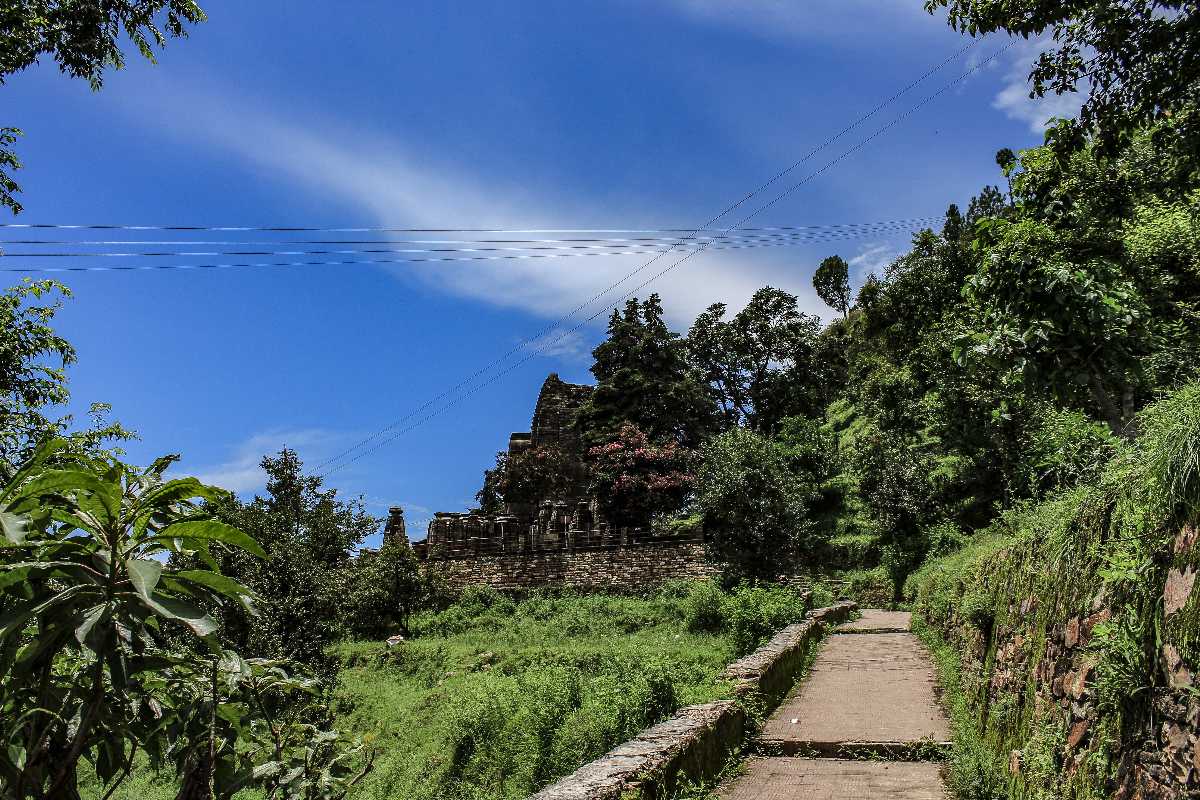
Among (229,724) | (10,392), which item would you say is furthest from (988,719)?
(10,392)

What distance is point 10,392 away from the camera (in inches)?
514

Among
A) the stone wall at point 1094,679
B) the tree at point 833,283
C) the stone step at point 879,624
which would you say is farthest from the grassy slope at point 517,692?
the tree at point 833,283

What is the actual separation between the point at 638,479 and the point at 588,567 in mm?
6222

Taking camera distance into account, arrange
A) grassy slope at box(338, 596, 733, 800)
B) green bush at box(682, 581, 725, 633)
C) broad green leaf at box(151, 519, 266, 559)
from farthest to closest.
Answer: green bush at box(682, 581, 725, 633) < grassy slope at box(338, 596, 733, 800) < broad green leaf at box(151, 519, 266, 559)

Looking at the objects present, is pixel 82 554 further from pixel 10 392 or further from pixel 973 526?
pixel 973 526

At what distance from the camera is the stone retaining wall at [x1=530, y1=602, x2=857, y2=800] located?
4.73 metres

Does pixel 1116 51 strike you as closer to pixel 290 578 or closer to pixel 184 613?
pixel 184 613

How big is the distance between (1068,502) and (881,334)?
39095 mm

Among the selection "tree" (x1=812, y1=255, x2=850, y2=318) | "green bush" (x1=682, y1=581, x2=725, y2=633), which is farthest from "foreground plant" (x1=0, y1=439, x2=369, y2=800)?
"tree" (x1=812, y1=255, x2=850, y2=318)

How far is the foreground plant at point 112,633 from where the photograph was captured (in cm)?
190

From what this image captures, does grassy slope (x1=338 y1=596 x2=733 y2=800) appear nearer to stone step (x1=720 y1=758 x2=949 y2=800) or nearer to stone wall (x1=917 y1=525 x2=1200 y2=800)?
stone step (x1=720 y1=758 x2=949 y2=800)

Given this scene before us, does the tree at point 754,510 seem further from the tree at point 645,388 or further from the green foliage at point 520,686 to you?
the tree at point 645,388

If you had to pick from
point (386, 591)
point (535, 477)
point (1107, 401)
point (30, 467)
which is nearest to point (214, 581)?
point (30, 467)

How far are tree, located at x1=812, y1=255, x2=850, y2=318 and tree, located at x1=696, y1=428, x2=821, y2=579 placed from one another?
45.0 meters
